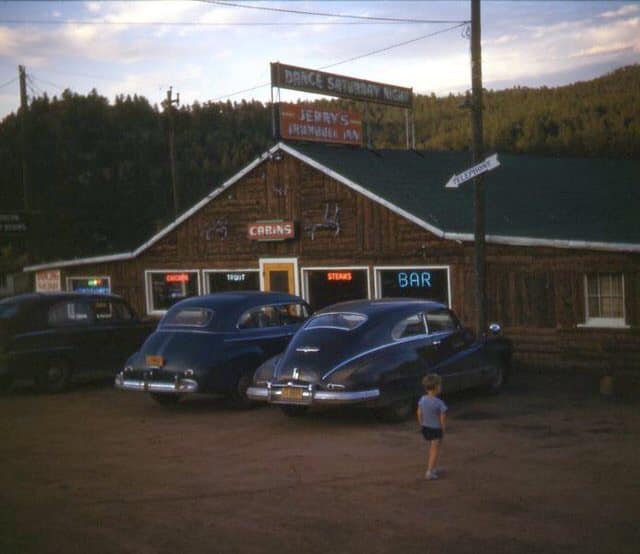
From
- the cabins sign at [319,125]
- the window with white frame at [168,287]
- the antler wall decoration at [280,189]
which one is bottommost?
the window with white frame at [168,287]

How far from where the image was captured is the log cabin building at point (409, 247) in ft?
55.4

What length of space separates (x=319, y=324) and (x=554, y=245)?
19.1 feet

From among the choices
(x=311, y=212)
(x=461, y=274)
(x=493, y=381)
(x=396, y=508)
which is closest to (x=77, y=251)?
(x=311, y=212)

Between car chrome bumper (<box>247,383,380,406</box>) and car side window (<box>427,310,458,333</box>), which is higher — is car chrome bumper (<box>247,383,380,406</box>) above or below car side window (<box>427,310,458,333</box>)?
below

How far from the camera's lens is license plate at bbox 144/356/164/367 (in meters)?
14.1

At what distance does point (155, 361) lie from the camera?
14156 mm

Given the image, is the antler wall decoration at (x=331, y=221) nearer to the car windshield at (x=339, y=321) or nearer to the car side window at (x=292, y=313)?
the car side window at (x=292, y=313)

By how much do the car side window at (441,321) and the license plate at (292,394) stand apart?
8.10 ft

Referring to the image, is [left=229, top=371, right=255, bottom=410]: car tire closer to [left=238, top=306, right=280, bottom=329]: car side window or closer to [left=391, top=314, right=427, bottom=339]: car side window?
[left=238, top=306, right=280, bottom=329]: car side window

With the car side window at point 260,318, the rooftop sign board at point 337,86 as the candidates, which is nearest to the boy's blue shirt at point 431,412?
the car side window at point 260,318

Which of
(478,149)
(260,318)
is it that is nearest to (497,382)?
(260,318)

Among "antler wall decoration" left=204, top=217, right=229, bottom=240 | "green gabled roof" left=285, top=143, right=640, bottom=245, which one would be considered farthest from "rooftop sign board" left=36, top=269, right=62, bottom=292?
"green gabled roof" left=285, top=143, right=640, bottom=245

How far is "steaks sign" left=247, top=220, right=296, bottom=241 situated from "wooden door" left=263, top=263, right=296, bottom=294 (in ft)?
2.22

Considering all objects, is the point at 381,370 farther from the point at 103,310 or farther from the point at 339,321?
the point at 103,310
